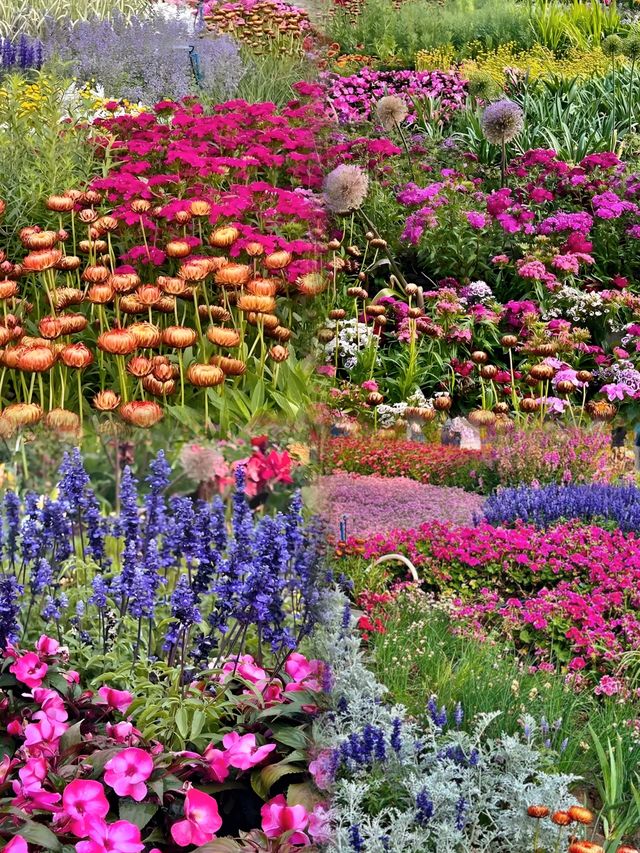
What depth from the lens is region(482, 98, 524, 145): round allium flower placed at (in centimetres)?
768

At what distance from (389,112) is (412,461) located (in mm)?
3348

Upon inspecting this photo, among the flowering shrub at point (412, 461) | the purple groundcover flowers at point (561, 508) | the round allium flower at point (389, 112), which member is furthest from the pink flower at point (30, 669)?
the round allium flower at point (389, 112)

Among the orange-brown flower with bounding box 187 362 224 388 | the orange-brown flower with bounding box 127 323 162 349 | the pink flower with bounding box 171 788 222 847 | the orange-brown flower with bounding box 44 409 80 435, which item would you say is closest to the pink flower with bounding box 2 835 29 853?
the pink flower with bounding box 171 788 222 847

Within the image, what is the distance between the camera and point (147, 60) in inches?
234

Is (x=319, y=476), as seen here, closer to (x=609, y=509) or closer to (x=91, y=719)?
(x=91, y=719)

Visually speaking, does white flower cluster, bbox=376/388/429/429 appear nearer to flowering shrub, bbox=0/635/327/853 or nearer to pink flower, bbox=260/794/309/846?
flowering shrub, bbox=0/635/327/853

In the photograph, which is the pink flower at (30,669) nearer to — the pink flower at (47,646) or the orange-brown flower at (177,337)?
the pink flower at (47,646)

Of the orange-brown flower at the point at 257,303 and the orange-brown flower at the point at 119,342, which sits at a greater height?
the orange-brown flower at the point at 257,303

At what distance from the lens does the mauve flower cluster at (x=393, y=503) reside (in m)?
5.73

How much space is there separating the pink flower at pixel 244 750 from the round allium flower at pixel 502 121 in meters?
6.44

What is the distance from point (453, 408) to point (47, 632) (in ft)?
15.0

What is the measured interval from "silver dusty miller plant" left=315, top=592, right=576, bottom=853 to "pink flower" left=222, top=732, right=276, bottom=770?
304 mm

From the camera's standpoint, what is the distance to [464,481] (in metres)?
7.04

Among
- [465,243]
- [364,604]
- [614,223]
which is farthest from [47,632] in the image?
[614,223]
